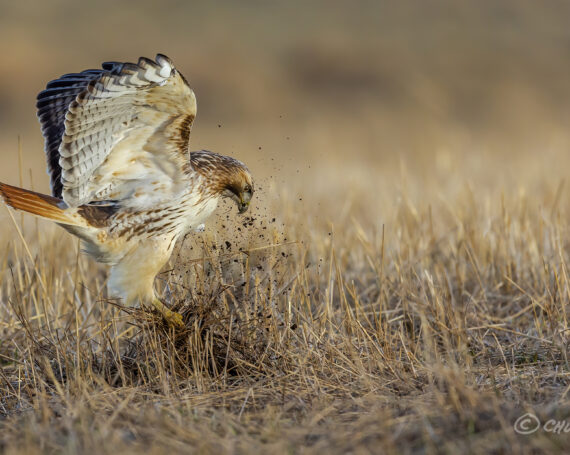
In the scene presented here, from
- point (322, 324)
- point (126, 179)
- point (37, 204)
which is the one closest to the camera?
point (37, 204)

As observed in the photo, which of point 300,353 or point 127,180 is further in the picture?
point 127,180

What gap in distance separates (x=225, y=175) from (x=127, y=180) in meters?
0.58

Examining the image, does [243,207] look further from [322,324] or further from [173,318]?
[173,318]

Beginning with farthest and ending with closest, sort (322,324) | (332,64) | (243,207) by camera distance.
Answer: (332,64) → (243,207) → (322,324)

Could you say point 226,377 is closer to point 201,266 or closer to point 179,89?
point 201,266

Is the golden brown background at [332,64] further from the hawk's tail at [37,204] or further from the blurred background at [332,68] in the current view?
the hawk's tail at [37,204]

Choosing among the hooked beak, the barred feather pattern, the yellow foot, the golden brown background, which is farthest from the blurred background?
the yellow foot

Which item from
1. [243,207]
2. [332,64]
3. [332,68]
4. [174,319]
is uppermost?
[332,64]

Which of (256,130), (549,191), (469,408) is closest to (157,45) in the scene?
(256,130)

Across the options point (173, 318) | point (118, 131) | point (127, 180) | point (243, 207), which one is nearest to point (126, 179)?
point (127, 180)

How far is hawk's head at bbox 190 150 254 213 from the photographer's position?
4.77m

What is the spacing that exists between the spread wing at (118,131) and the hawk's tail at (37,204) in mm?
96

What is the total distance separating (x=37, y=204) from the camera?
14.6 feet

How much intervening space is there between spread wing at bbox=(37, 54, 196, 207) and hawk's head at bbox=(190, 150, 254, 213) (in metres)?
0.19
